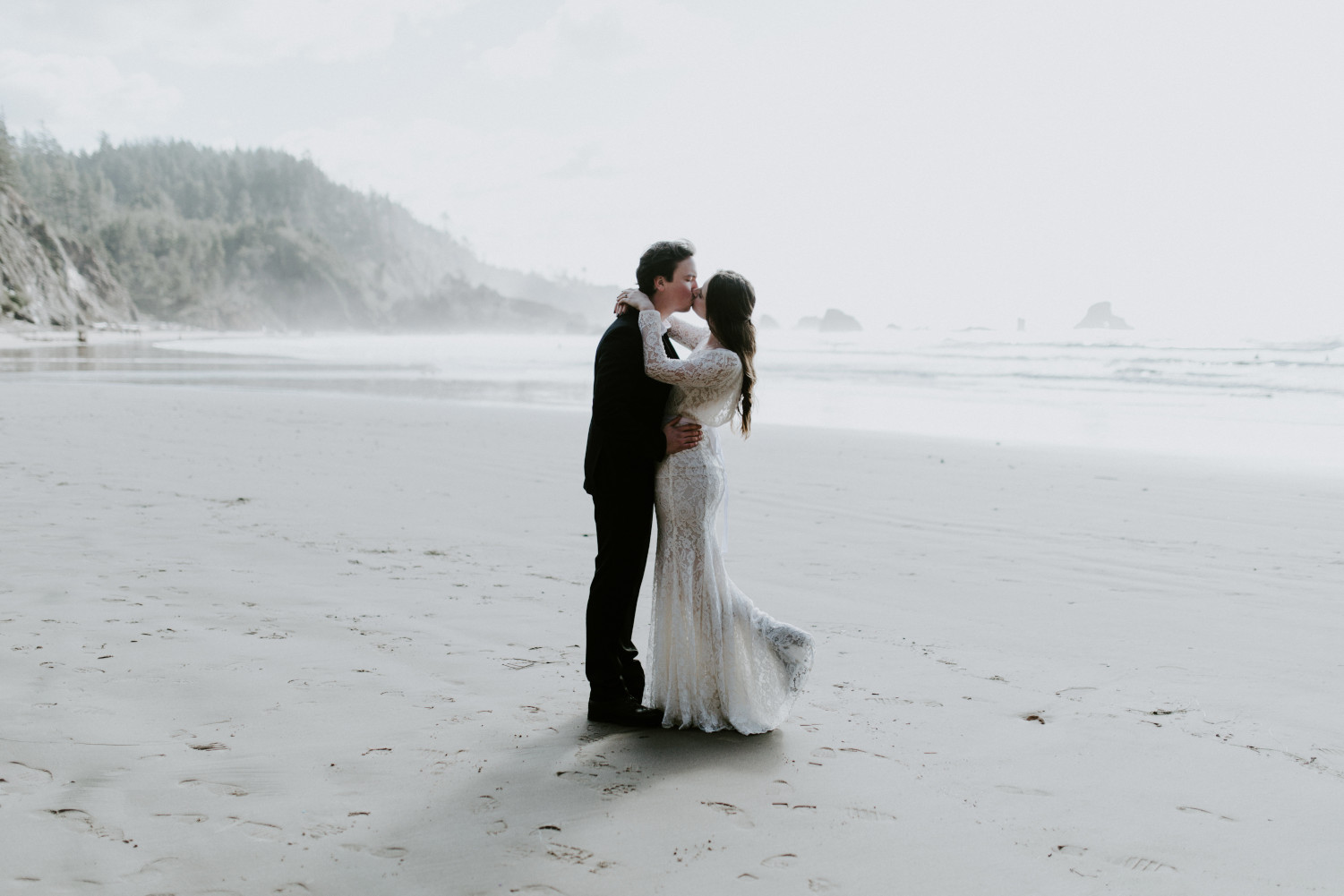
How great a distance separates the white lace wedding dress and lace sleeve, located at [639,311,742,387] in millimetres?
60

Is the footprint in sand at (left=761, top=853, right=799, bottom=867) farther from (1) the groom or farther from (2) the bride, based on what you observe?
(1) the groom

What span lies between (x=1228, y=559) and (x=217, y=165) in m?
202

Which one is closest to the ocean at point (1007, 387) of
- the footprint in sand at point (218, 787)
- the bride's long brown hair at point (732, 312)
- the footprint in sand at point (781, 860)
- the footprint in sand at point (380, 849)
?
the bride's long brown hair at point (732, 312)

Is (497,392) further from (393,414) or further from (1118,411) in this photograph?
(1118,411)

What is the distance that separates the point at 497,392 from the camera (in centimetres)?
2194

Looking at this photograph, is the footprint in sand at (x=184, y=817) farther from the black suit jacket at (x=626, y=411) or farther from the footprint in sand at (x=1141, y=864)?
the footprint in sand at (x=1141, y=864)

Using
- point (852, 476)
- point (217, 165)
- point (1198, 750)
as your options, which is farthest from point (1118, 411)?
point (217, 165)

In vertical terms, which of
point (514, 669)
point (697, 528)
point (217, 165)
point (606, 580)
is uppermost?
point (217, 165)

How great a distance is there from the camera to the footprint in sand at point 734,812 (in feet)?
9.73

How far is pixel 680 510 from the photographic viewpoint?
3648 millimetres

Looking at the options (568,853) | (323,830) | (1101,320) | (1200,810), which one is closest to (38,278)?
(323,830)

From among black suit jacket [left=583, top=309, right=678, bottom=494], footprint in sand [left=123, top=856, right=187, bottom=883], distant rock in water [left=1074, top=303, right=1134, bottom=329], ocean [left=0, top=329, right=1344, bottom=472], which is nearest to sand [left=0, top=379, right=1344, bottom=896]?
footprint in sand [left=123, top=856, right=187, bottom=883]

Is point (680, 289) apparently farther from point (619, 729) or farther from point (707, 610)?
point (619, 729)

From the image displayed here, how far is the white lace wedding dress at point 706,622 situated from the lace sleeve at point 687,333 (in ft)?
1.31
